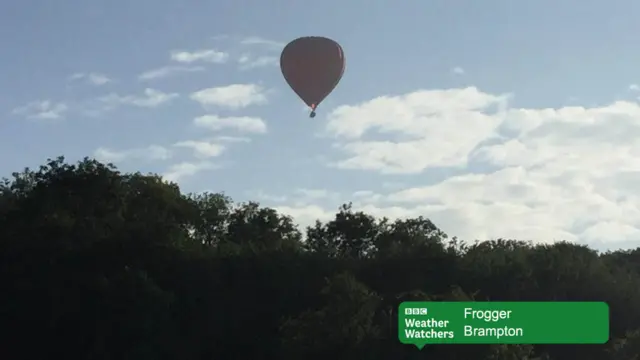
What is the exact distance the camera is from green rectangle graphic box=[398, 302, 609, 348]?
94.6ft

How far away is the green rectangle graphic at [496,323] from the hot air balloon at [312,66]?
710cm

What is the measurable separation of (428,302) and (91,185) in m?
28.6

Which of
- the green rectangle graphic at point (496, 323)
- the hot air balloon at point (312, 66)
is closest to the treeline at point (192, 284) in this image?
the green rectangle graphic at point (496, 323)

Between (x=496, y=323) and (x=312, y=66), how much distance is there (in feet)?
30.8

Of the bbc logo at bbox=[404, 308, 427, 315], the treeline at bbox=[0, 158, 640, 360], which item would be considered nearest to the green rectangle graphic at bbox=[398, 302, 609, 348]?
the bbc logo at bbox=[404, 308, 427, 315]

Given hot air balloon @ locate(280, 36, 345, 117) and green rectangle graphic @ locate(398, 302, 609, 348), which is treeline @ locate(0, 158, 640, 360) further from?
hot air balloon @ locate(280, 36, 345, 117)

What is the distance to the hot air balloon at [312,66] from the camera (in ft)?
101

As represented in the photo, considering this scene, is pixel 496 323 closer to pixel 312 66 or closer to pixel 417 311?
pixel 417 311

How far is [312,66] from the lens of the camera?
30797 mm

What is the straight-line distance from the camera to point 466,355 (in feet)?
104

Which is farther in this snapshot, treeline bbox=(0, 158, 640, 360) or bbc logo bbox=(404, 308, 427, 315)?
treeline bbox=(0, 158, 640, 360)

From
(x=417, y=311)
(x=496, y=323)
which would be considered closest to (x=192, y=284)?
(x=417, y=311)

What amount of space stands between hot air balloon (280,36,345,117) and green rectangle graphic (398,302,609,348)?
710cm

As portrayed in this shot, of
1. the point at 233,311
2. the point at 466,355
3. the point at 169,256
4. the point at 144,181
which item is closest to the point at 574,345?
the point at 466,355
